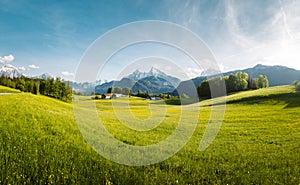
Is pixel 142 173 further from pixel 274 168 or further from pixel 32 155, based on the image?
pixel 274 168

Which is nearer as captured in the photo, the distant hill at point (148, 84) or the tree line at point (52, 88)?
the distant hill at point (148, 84)

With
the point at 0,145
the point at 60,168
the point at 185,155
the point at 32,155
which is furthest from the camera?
the point at 185,155

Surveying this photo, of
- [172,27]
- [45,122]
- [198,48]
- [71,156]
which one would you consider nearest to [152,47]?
[172,27]

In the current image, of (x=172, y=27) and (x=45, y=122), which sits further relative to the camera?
(x=45, y=122)

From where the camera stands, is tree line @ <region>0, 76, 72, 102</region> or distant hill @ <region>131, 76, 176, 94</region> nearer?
distant hill @ <region>131, 76, 176, 94</region>

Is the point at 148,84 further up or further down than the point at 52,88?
further up

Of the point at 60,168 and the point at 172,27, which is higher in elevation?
the point at 172,27

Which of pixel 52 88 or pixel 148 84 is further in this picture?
pixel 52 88

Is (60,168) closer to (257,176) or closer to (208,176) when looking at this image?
(208,176)

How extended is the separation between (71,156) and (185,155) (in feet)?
16.8

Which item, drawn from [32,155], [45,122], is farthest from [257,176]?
[45,122]

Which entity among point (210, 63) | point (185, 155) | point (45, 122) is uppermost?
point (210, 63)

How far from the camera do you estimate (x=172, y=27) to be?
9.26m

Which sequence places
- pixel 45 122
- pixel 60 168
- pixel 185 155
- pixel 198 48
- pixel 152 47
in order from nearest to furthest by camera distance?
pixel 60 168
pixel 198 48
pixel 185 155
pixel 152 47
pixel 45 122
